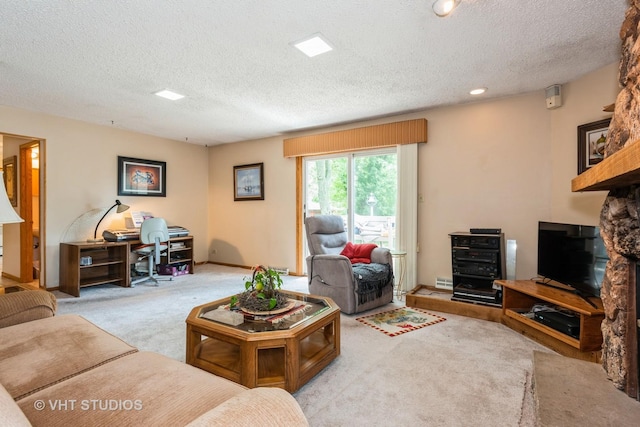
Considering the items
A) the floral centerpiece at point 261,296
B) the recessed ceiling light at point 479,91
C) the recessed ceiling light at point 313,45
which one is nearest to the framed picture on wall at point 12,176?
the floral centerpiece at point 261,296

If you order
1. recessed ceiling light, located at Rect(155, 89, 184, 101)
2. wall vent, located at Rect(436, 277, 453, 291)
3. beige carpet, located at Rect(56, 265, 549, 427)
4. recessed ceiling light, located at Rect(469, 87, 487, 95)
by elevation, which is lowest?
beige carpet, located at Rect(56, 265, 549, 427)

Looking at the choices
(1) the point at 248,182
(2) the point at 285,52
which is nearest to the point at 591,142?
(2) the point at 285,52

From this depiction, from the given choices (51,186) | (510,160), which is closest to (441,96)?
(510,160)

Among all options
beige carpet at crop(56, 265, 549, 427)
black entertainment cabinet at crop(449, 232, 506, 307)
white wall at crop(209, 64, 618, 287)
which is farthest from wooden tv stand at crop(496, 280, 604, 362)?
white wall at crop(209, 64, 618, 287)

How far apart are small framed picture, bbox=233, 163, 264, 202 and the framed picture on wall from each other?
3194mm

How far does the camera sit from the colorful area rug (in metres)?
2.72

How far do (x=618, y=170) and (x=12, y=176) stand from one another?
6822mm

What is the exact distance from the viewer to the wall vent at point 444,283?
3.76 metres

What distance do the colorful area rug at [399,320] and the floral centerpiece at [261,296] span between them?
106 centimetres

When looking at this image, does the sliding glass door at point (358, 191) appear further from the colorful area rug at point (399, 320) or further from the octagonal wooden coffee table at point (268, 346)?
the octagonal wooden coffee table at point (268, 346)

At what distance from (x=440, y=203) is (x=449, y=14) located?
2318 mm

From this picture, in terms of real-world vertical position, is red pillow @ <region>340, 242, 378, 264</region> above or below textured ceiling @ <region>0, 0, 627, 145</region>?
below

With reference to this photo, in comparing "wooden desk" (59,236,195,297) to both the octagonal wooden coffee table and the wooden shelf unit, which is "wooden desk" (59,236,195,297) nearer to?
the wooden shelf unit

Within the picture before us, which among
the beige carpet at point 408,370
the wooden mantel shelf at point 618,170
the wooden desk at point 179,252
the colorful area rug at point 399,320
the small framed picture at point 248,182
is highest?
the small framed picture at point 248,182
